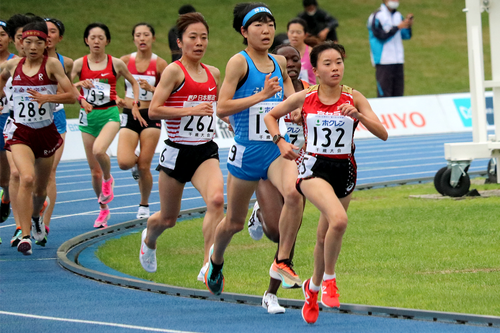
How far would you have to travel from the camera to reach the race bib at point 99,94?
1116 cm

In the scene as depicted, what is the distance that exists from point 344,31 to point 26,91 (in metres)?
32.3

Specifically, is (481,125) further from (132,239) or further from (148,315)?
(148,315)

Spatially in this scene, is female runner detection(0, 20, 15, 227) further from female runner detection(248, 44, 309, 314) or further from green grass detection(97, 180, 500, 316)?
female runner detection(248, 44, 309, 314)

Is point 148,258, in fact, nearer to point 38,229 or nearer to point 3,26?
point 38,229

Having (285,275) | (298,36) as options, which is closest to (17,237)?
(298,36)

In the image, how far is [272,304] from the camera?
6195 millimetres

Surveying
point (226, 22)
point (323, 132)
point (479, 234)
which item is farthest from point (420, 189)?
point (226, 22)

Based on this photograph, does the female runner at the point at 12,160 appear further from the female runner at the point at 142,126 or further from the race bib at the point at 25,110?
the female runner at the point at 142,126

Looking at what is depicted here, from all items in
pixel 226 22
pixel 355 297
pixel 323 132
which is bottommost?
pixel 355 297

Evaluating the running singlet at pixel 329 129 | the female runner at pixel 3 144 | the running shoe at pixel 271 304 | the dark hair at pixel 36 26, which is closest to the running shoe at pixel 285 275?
the running shoe at pixel 271 304

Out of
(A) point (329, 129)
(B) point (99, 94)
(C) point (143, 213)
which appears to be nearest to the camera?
(A) point (329, 129)

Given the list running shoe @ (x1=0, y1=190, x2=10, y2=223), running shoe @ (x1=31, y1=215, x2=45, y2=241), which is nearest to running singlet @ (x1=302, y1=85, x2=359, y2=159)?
running shoe @ (x1=31, y1=215, x2=45, y2=241)

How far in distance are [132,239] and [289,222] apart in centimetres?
388

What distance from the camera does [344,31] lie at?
132ft
